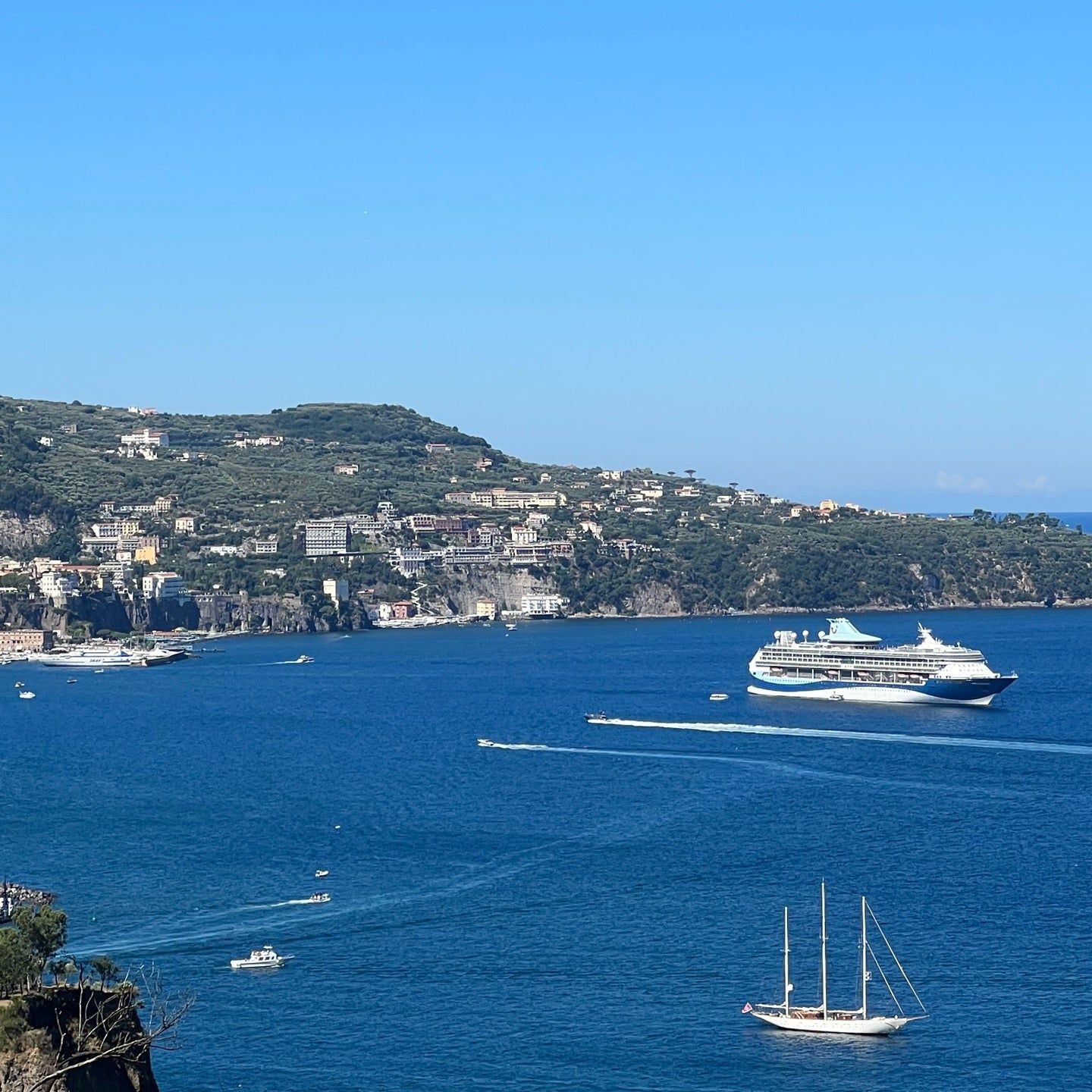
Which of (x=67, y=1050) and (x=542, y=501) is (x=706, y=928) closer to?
(x=67, y=1050)

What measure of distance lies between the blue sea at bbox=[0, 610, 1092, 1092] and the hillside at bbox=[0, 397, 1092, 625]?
Answer: 244ft

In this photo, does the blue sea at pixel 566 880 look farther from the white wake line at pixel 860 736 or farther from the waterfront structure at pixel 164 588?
the waterfront structure at pixel 164 588

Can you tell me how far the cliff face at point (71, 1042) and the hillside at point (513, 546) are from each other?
112540 millimetres

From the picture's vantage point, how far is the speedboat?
36.5 meters

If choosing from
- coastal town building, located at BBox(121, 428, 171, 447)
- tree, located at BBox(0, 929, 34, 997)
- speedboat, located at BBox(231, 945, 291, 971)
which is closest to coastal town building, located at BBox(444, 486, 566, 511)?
coastal town building, located at BBox(121, 428, 171, 447)

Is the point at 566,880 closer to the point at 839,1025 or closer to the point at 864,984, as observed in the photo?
the point at 864,984

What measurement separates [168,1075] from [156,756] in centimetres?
3515

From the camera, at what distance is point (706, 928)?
3866 cm

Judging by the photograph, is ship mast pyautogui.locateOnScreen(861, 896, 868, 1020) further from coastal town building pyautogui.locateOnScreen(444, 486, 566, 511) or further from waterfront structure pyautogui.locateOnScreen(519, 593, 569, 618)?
coastal town building pyautogui.locateOnScreen(444, 486, 566, 511)

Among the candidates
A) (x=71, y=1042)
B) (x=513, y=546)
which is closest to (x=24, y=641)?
(x=513, y=546)

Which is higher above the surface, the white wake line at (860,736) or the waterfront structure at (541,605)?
the waterfront structure at (541,605)

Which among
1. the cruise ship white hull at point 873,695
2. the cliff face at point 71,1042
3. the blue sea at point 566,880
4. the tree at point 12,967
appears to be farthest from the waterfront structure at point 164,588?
the cliff face at point 71,1042

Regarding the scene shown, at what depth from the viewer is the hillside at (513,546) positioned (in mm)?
153750

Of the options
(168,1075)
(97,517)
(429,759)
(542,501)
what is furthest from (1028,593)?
(168,1075)
